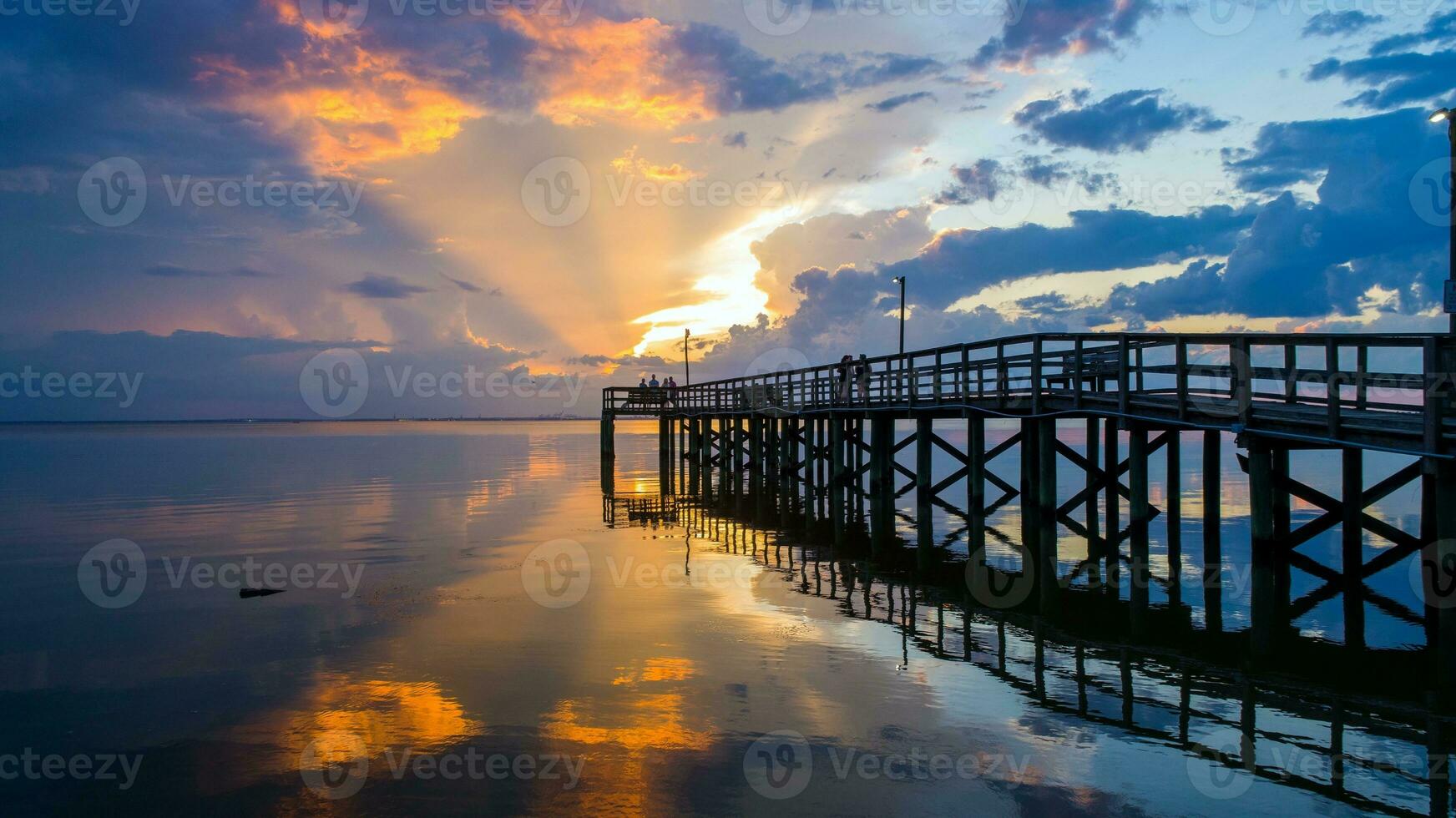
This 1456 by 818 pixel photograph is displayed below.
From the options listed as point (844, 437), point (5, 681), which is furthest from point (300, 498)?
point (5, 681)

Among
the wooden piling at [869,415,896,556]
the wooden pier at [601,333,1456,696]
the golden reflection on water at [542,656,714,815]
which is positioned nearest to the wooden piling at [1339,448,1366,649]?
the wooden pier at [601,333,1456,696]

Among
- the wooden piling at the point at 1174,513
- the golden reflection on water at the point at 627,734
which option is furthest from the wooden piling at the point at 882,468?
the golden reflection on water at the point at 627,734

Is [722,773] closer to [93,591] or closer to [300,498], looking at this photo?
[93,591]

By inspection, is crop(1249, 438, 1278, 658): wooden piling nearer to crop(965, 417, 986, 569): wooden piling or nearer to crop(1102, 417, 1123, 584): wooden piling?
crop(1102, 417, 1123, 584): wooden piling

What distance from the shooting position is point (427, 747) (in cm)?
816

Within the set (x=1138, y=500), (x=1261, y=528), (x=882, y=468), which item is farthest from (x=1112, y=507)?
(x=882, y=468)


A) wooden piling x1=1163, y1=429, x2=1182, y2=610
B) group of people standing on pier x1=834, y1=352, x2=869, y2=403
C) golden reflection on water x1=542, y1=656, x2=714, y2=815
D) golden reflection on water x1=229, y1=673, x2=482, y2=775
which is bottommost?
golden reflection on water x1=542, y1=656, x2=714, y2=815

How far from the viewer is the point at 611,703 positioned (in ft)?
30.9

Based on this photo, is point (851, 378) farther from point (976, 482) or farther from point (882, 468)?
point (976, 482)

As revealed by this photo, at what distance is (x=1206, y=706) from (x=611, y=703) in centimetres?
590

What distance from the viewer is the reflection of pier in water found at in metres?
7.41

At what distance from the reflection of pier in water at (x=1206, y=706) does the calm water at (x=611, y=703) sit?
0.04 m

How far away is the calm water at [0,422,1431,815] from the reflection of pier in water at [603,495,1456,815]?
0.04 meters

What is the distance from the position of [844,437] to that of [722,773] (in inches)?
942
